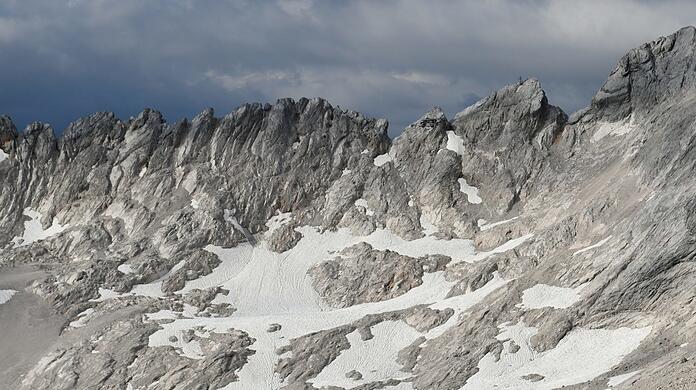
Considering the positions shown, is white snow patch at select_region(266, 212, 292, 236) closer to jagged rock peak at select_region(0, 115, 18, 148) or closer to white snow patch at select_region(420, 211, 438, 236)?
white snow patch at select_region(420, 211, 438, 236)

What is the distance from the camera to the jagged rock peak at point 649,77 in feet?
283

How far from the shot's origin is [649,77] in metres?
87.8

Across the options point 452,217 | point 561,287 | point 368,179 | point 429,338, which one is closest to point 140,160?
point 368,179

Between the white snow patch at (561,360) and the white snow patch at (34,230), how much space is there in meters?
57.3

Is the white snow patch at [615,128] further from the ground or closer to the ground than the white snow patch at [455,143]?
closer to the ground

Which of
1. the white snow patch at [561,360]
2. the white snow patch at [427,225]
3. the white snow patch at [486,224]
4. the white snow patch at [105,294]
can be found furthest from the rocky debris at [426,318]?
the white snow patch at [105,294]

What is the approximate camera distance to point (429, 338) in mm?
65812

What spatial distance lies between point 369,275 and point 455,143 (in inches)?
1011

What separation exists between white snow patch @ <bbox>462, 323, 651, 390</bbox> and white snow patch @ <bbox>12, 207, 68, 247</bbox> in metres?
57.3

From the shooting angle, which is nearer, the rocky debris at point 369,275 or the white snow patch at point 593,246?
the white snow patch at point 593,246

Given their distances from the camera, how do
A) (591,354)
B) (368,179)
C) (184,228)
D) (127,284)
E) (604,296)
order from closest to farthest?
(591,354)
(604,296)
(127,284)
(184,228)
(368,179)

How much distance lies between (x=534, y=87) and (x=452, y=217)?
21629 mm

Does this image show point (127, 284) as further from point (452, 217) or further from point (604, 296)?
point (604, 296)

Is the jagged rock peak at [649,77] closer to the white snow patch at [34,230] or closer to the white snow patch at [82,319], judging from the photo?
the white snow patch at [82,319]
